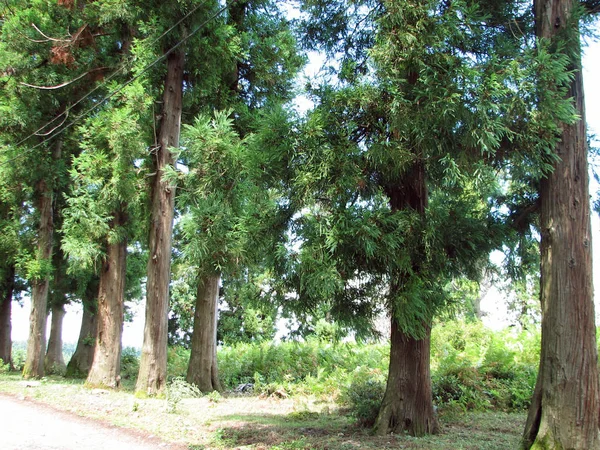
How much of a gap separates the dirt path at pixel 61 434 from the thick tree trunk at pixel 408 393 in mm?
2801

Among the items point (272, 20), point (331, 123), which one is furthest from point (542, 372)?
point (272, 20)

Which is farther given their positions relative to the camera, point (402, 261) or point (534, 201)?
point (534, 201)

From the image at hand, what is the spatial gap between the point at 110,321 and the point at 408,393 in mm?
8061

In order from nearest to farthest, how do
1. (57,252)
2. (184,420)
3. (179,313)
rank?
(184,420), (57,252), (179,313)

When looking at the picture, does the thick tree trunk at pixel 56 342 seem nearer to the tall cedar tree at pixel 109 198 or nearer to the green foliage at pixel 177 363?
the green foliage at pixel 177 363

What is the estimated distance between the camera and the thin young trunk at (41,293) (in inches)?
585

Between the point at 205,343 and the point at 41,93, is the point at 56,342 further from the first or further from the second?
the point at 205,343

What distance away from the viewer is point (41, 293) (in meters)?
15.2

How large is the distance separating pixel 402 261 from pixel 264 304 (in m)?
1.88

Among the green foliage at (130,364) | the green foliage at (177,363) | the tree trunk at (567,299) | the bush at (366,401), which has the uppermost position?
the tree trunk at (567,299)

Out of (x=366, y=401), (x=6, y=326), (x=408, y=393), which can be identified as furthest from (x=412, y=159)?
(x=6, y=326)

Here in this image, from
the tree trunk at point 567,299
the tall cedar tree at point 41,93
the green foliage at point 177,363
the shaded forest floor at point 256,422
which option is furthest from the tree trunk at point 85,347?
the tree trunk at point 567,299

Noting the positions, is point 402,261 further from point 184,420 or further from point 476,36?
point 184,420

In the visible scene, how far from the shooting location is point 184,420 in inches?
328
